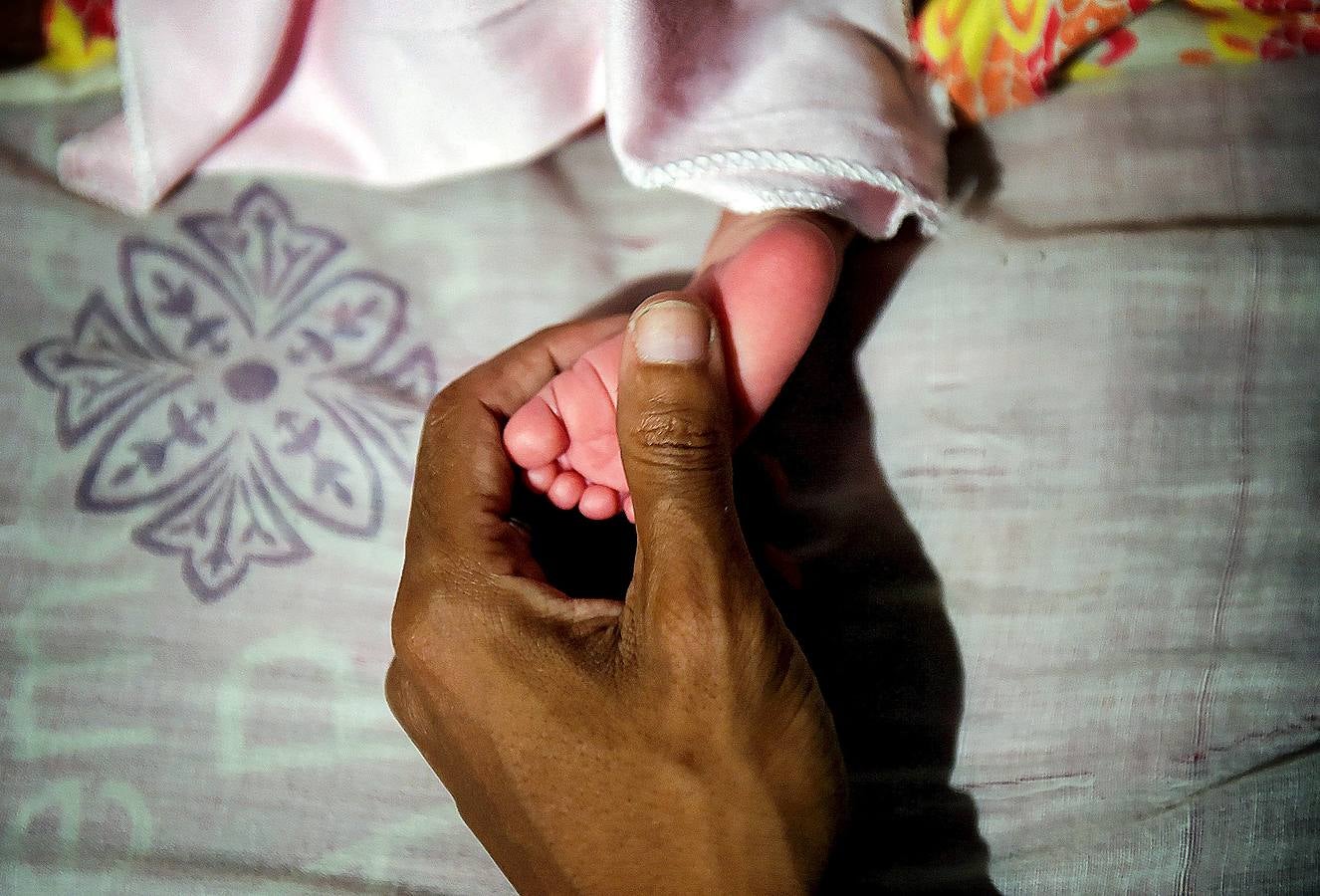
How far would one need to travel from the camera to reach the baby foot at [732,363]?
534 millimetres

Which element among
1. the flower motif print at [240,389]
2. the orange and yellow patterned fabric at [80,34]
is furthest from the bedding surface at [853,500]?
the orange and yellow patterned fabric at [80,34]

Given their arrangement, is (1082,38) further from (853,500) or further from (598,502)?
(598,502)

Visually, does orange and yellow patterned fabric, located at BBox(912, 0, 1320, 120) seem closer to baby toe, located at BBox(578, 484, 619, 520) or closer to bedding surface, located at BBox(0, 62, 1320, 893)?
bedding surface, located at BBox(0, 62, 1320, 893)

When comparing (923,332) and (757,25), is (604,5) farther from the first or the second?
(923,332)

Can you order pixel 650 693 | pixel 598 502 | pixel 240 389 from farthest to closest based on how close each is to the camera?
pixel 240 389, pixel 598 502, pixel 650 693

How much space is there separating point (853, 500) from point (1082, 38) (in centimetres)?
34

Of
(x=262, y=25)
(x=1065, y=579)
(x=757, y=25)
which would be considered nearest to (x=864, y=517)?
(x=1065, y=579)

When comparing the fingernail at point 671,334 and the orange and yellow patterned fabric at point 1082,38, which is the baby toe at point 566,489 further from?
the orange and yellow patterned fabric at point 1082,38

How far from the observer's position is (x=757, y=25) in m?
0.61

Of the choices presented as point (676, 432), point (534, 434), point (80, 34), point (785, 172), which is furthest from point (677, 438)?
point (80, 34)

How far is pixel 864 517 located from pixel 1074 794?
21 cm

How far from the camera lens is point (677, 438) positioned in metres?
0.45

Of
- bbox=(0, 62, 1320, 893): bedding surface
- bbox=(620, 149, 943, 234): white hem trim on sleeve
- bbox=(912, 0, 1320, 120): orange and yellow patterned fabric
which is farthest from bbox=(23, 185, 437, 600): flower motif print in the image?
bbox=(912, 0, 1320, 120): orange and yellow patterned fabric

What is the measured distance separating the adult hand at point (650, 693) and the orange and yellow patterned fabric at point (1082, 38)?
0.31 m
